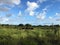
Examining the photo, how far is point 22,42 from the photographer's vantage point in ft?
56.1

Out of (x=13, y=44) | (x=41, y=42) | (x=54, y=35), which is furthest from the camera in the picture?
(x=54, y=35)

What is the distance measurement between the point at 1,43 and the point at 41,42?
149 inches

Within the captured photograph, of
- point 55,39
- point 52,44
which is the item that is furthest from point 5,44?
point 55,39

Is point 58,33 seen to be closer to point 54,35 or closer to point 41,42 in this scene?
point 54,35

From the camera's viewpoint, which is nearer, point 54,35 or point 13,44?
point 13,44

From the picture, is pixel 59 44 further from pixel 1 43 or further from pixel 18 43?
pixel 1 43

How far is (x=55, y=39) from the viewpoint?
64.7 ft

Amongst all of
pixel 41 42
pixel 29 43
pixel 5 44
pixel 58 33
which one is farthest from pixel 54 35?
pixel 5 44

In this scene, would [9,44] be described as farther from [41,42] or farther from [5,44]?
[41,42]

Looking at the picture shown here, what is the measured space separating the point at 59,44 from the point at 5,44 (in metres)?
4.99

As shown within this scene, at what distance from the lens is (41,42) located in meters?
17.9

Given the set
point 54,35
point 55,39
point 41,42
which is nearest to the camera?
point 41,42

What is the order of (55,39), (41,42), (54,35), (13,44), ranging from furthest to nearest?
1. (54,35)
2. (55,39)
3. (41,42)
4. (13,44)

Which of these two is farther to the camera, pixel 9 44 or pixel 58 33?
pixel 58 33
